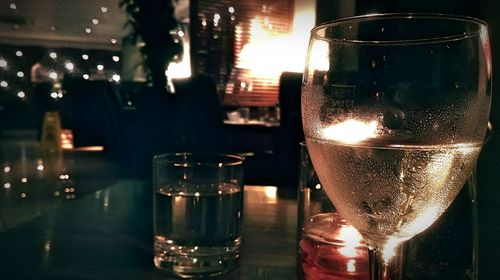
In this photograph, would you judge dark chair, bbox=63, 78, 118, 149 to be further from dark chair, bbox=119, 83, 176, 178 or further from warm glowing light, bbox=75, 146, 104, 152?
dark chair, bbox=119, 83, 176, 178

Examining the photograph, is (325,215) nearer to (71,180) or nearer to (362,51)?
(362,51)

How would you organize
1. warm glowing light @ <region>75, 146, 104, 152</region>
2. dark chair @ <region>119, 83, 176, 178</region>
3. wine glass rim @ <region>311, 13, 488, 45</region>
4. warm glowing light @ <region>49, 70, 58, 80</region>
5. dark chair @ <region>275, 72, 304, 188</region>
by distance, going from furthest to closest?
1. warm glowing light @ <region>49, 70, 58, 80</region>
2. warm glowing light @ <region>75, 146, 104, 152</region>
3. dark chair @ <region>119, 83, 176, 178</region>
4. dark chair @ <region>275, 72, 304, 188</region>
5. wine glass rim @ <region>311, 13, 488, 45</region>

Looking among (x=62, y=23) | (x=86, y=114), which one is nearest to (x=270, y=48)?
(x=86, y=114)

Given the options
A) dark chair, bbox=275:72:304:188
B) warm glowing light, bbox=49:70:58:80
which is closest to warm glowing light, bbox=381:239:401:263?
dark chair, bbox=275:72:304:188

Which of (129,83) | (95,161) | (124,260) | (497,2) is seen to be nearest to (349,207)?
(124,260)

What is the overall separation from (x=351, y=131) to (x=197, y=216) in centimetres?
20

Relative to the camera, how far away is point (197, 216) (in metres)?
0.46

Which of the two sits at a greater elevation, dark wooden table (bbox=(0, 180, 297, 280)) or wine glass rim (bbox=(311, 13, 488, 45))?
wine glass rim (bbox=(311, 13, 488, 45))

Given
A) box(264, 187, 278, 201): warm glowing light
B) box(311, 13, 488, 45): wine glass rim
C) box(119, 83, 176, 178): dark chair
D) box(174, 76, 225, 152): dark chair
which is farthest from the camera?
box(119, 83, 176, 178): dark chair

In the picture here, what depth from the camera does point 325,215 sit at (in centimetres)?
46

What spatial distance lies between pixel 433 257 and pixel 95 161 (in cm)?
484

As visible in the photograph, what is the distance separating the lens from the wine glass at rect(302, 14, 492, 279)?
0.29 meters

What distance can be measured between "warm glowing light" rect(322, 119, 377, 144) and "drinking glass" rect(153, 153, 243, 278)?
19 cm

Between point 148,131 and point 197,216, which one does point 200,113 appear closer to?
point 148,131
